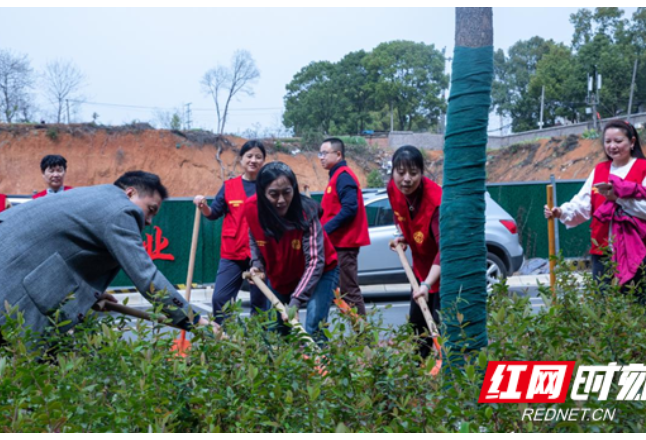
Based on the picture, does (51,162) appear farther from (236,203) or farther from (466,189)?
(466,189)

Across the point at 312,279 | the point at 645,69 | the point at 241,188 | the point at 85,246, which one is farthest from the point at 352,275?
the point at 645,69

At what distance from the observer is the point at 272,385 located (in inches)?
95.6

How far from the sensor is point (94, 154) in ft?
115

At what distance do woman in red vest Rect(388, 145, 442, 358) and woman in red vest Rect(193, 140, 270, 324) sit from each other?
162 cm

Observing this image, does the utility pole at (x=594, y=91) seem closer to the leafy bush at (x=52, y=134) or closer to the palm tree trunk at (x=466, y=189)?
the leafy bush at (x=52, y=134)

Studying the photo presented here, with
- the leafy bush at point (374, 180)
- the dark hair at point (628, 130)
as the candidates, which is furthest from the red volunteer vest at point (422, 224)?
the leafy bush at point (374, 180)

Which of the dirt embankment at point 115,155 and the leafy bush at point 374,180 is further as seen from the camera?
the leafy bush at point 374,180

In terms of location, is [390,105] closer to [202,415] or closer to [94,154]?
[94,154]

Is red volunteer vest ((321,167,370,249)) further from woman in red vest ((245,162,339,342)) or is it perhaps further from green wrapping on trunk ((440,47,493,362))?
green wrapping on trunk ((440,47,493,362))

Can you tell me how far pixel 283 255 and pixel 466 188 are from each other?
159 centimetres

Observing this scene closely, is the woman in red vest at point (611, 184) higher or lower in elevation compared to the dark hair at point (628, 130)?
lower

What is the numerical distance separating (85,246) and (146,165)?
33.2 metres

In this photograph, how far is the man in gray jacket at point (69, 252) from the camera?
3.19m

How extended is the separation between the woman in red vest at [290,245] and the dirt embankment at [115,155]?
101ft
